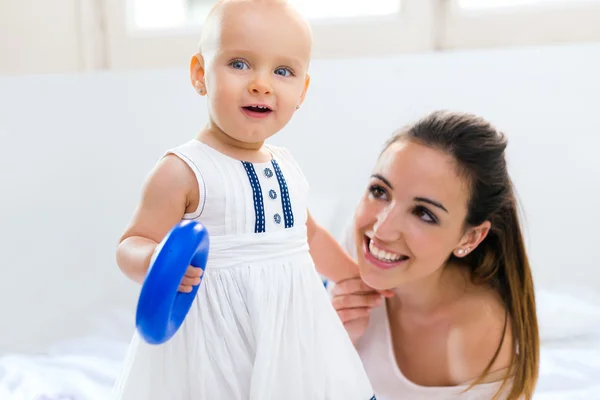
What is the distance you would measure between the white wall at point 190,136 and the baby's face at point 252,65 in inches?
37.8

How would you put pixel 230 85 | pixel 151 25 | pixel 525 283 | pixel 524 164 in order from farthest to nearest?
pixel 151 25 < pixel 524 164 < pixel 525 283 < pixel 230 85

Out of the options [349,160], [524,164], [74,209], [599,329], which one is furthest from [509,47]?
[74,209]

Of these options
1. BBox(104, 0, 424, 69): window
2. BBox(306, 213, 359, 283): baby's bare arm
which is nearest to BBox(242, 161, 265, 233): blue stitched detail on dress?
BBox(306, 213, 359, 283): baby's bare arm

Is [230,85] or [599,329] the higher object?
[230,85]

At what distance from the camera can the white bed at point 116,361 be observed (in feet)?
4.08

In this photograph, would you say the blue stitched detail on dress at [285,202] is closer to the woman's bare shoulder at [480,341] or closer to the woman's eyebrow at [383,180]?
the woman's eyebrow at [383,180]

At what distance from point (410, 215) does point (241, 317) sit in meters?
0.38

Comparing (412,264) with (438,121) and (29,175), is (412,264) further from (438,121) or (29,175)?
(29,175)

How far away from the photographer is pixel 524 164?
5.67 ft

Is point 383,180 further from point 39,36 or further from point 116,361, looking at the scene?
point 39,36

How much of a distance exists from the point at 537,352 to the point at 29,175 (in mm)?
1318

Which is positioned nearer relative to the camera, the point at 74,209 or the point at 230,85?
the point at 230,85

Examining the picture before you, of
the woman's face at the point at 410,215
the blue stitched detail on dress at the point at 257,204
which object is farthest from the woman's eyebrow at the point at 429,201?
the blue stitched detail on dress at the point at 257,204

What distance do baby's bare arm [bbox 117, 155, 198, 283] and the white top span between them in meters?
0.60
